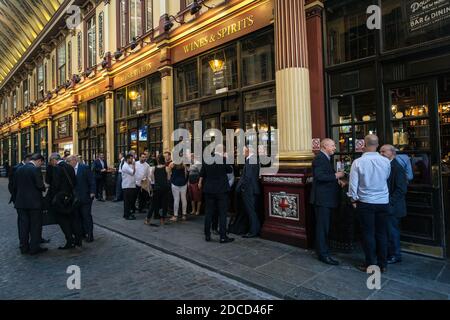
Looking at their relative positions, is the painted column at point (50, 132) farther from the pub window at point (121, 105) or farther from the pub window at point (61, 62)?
the pub window at point (121, 105)

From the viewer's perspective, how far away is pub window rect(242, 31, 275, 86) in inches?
279

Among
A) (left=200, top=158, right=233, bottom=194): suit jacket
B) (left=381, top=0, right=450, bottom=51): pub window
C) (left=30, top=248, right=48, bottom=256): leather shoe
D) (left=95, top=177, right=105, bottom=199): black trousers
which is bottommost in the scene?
(left=30, top=248, right=48, bottom=256): leather shoe

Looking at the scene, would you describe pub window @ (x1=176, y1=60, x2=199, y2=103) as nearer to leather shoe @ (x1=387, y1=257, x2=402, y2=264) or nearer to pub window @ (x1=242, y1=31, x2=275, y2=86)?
pub window @ (x1=242, y1=31, x2=275, y2=86)

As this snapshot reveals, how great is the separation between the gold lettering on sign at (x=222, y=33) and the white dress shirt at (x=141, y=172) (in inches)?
144

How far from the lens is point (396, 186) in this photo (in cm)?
438

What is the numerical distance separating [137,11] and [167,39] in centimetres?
310

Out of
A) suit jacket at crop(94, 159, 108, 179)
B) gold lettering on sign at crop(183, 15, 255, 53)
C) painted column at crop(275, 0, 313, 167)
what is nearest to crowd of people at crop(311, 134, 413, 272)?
painted column at crop(275, 0, 313, 167)

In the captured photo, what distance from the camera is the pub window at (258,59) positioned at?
7.10m

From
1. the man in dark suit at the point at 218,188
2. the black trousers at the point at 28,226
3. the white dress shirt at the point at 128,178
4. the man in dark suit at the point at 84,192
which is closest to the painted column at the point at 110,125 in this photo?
the white dress shirt at the point at 128,178

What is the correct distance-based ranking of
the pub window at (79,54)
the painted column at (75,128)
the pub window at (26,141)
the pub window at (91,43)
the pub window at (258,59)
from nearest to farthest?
the pub window at (258,59), the pub window at (91,43), the pub window at (79,54), the painted column at (75,128), the pub window at (26,141)

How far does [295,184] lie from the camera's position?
538 cm

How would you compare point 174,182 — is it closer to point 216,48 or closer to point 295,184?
point 295,184

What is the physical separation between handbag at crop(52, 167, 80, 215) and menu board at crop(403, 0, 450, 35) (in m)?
6.49

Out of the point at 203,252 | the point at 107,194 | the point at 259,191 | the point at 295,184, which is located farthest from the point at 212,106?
the point at 107,194
